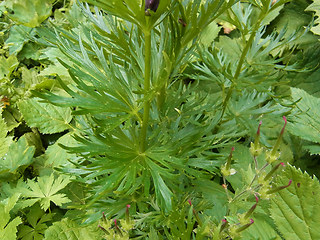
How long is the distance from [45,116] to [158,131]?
0.82 meters

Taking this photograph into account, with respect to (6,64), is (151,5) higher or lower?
higher

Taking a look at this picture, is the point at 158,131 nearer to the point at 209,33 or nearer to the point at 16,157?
the point at 16,157

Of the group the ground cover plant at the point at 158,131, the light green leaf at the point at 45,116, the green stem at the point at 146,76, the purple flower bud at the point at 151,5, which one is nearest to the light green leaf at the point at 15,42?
the ground cover plant at the point at 158,131

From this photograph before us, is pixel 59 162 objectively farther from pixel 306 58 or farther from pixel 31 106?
pixel 306 58

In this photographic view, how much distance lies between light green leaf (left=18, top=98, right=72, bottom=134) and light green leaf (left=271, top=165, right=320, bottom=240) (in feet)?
3.46

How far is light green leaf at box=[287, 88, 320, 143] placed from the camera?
1244 mm

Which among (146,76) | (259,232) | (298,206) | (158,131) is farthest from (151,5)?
(259,232)

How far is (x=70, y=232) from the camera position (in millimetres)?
1135

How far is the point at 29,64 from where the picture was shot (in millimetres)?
1953

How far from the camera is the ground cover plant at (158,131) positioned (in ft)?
2.32

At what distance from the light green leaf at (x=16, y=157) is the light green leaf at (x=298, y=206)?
112cm

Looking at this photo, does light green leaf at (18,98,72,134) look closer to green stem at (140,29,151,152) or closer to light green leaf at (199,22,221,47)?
green stem at (140,29,151,152)

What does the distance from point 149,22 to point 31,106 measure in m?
1.02

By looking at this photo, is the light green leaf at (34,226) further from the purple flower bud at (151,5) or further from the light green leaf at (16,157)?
the purple flower bud at (151,5)
